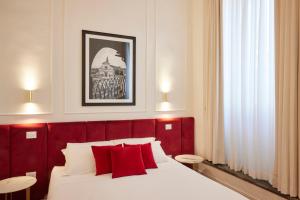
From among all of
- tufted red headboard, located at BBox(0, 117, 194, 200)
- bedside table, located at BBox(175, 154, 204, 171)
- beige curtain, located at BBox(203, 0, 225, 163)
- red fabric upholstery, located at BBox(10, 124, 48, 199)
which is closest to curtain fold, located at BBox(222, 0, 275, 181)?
beige curtain, located at BBox(203, 0, 225, 163)

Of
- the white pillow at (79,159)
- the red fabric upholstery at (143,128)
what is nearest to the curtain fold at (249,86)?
the red fabric upholstery at (143,128)

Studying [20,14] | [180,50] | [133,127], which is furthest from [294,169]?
[20,14]

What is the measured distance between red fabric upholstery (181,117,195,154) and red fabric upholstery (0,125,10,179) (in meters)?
2.49

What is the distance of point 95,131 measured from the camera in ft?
10.2

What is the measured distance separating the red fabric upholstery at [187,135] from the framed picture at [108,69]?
3.29ft

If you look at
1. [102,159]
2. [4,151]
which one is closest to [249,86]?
[102,159]

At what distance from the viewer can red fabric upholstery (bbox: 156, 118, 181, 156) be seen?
11.8 feet

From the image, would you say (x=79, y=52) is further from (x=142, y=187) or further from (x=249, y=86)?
(x=249, y=86)

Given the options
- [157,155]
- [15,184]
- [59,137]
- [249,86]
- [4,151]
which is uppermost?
[249,86]

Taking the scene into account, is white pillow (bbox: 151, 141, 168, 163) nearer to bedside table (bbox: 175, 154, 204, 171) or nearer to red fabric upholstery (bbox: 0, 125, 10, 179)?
bedside table (bbox: 175, 154, 204, 171)

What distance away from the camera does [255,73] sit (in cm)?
288

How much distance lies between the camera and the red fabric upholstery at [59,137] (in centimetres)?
288

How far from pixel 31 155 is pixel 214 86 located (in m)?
2.69

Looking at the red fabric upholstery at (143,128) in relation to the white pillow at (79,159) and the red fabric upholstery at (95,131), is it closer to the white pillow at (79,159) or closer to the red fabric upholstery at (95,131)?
the red fabric upholstery at (95,131)
